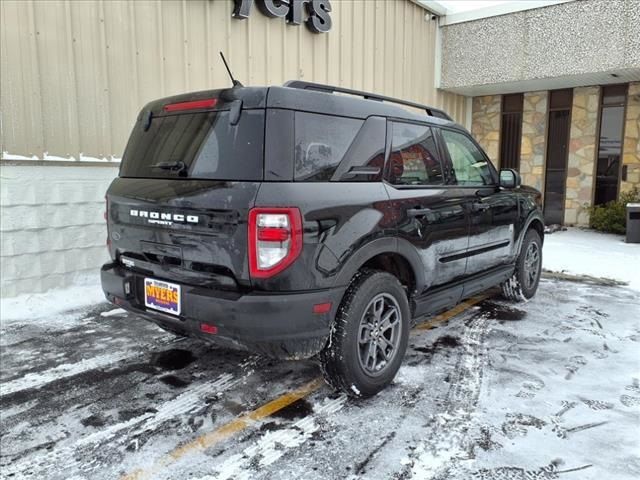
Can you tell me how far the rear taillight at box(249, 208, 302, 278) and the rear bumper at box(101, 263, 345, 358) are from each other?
0.15m

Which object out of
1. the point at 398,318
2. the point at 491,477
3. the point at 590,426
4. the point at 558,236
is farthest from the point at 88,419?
the point at 558,236

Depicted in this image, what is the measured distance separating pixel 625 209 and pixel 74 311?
32.2 ft

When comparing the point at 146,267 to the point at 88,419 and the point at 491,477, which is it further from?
the point at 491,477

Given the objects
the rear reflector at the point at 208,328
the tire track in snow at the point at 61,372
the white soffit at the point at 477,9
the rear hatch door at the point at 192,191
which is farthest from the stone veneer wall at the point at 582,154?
the rear reflector at the point at 208,328

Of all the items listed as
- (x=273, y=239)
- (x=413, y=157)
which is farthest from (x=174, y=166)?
(x=413, y=157)

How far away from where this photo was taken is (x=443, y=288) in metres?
3.79

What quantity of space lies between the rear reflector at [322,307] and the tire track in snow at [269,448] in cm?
65

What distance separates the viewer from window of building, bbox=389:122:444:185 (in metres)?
3.34

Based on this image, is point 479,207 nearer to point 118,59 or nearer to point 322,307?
point 322,307

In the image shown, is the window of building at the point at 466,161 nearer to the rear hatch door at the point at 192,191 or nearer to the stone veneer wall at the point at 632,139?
the rear hatch door at the point at 192,191

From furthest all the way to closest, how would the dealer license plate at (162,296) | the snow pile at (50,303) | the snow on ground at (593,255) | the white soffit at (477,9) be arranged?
the white soffit at (477,9) < the snow on ground at (593,255) < the snow pile at (50,303) < the dealer license plate at (162,296)

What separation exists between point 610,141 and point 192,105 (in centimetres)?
1015

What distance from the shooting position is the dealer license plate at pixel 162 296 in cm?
288

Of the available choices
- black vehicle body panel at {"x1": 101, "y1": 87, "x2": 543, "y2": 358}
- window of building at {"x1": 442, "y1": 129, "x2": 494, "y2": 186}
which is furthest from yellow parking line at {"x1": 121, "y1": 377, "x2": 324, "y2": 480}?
window of building at {"x1": 442, "y1": 129, "x2": 494, "y2": 186}
